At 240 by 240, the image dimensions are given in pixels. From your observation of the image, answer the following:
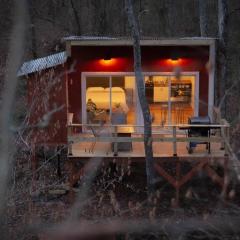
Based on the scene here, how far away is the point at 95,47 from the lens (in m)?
13.2

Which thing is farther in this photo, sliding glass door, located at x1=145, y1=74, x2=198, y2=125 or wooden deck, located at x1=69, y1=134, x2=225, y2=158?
sliding glass door, located at x1=145, y1=74, x2=198, y2=125

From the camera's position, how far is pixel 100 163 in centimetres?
1063

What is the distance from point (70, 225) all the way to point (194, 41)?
10.5 metres

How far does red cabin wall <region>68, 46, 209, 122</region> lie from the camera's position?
13.2 m

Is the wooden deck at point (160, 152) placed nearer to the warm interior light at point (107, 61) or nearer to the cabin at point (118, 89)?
the cabin at point (118, 89)

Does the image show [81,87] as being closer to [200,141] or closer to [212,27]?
[200,141]

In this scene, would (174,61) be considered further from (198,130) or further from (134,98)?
(198,130)

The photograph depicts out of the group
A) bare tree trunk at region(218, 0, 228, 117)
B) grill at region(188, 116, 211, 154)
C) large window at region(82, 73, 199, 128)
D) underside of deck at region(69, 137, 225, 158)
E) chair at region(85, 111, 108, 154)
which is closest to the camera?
grill at region(188, 116, 211, 154)

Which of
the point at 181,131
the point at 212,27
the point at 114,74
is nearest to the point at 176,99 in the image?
the point at 181,131

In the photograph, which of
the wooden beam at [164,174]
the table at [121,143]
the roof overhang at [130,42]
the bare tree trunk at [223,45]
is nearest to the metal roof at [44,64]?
the roof overhang at [130,42]

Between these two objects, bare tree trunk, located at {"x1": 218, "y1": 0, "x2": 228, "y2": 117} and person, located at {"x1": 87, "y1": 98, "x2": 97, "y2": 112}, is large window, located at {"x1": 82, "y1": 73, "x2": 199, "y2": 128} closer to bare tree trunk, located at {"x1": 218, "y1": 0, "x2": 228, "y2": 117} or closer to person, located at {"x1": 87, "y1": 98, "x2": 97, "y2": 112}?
person, located at {"x1": 87, "y1": 98, "x2": 97, "y2": 112}

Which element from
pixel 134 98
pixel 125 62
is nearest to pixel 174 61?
pixel 125 62

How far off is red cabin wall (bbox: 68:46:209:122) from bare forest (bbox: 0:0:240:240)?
22.3 inches

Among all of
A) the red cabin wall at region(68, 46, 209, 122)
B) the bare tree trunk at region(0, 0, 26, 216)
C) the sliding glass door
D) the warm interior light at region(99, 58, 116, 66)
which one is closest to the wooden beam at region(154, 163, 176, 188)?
the sliding glass door
